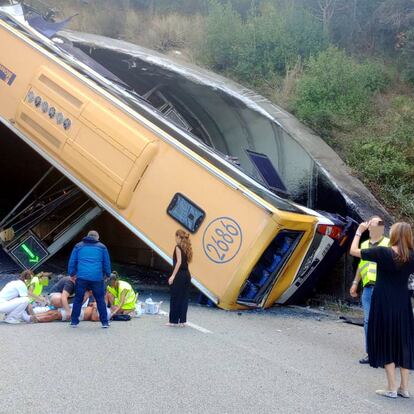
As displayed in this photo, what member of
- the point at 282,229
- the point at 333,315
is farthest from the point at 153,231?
the point at 333,315

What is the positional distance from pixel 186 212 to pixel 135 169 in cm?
102

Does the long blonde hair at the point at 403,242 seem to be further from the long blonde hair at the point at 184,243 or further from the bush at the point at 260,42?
the bush at the point at 260,42

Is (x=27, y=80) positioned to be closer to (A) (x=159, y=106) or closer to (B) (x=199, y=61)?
(A) (x=159, y=106)

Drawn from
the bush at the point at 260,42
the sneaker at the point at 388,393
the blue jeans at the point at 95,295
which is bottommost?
the blue jeans at the point at 95,295

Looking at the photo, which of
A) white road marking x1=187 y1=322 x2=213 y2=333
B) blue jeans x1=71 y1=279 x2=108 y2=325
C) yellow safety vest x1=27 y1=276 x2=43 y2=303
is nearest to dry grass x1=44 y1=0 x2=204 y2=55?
yellow safety vest x1=27 y1=276 x2=43 y2=303

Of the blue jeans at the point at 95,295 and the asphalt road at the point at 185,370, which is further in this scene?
the blue jeans at the point at 95,295

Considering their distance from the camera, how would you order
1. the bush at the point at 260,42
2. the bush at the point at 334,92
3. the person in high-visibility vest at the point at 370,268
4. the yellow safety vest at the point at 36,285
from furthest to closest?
the bush at the point at 260,42 < the bush at the point at 334,92 < the yellow safety vest at the point at 36,285 < the person in high-visibility vest at the point at 370,268

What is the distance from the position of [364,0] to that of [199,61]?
4514 mm

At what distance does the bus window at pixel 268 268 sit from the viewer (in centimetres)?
862

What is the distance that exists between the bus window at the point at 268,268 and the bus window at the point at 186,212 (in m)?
1.00

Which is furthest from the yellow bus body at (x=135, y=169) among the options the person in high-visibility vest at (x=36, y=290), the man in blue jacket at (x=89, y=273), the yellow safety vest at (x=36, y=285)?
the man in blue jacket at (x=89, y=273)

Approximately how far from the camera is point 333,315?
Answer: 9.33 m

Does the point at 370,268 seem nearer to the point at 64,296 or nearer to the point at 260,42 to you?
the point at 64,296

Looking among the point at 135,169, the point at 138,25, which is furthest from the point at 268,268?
the point at 138,25
